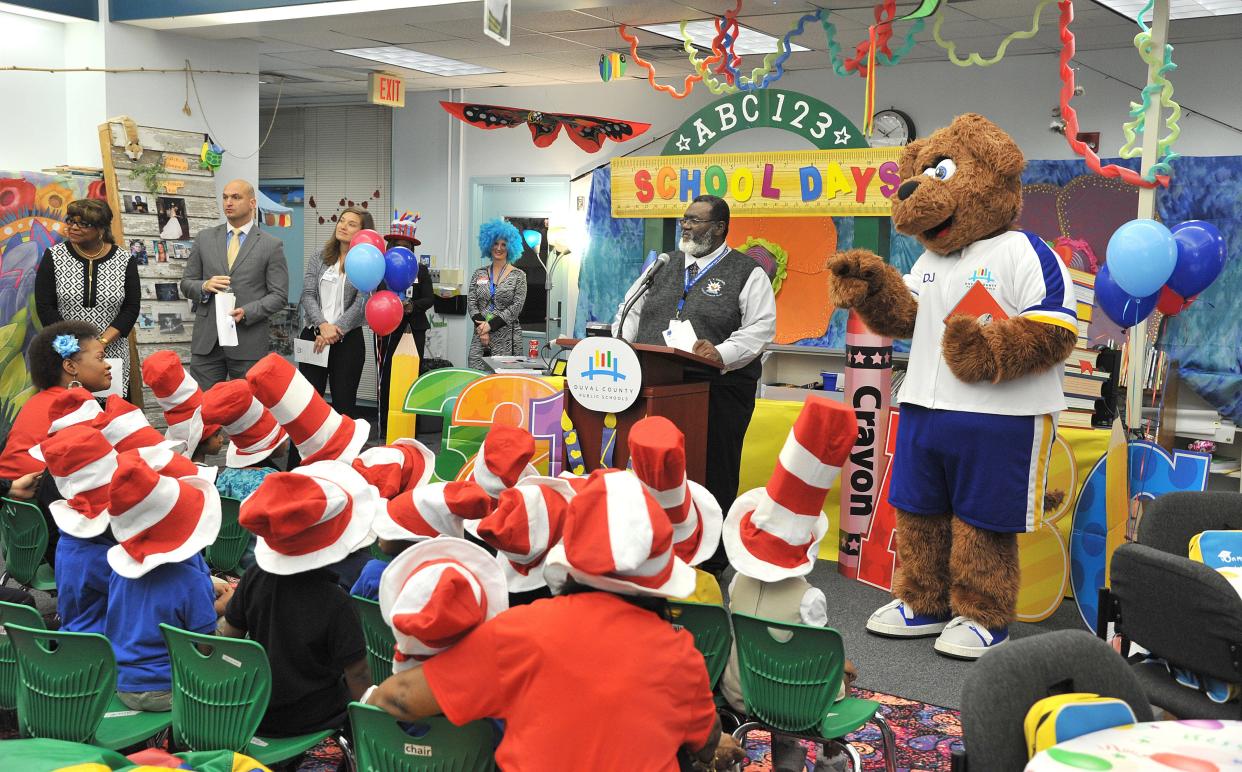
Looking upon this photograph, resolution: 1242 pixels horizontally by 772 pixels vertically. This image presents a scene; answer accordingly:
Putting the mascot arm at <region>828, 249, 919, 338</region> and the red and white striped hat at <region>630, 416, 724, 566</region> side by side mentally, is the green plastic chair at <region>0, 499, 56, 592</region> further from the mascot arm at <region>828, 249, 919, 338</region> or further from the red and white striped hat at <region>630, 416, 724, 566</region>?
the mascot arm at <region>828, 249, 919, 338</region>

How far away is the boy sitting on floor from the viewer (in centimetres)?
267

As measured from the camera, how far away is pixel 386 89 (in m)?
10.2

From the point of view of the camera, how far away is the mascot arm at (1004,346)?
12.5 feet

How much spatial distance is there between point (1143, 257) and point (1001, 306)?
601mm

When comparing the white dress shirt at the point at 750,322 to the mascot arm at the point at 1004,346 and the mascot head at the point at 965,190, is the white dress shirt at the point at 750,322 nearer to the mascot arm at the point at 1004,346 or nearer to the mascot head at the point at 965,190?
the mascot head at the point at 965,190

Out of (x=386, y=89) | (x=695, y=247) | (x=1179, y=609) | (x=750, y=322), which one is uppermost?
(x=386, y=89)

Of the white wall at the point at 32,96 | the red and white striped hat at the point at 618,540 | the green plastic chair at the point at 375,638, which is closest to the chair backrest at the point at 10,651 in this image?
the green plastic chair at the point at 375,638

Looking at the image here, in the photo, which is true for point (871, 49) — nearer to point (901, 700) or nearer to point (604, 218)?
point (901, 700)

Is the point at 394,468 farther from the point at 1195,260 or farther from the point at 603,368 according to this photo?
the point at 1195,260

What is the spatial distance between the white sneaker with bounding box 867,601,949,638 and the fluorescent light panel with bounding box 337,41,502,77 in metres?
6.79

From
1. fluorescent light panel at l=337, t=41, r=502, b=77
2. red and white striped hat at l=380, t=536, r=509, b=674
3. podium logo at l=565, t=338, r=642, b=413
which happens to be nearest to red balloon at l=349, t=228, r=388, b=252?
podium logo at l=565, t=338, r=642, b=413

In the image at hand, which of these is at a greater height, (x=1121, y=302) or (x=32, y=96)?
(x=32, y=96)

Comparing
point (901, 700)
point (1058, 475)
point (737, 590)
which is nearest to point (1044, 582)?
point (1058, 475)

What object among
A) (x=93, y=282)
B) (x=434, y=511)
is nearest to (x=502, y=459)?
(x=434, y=511)
